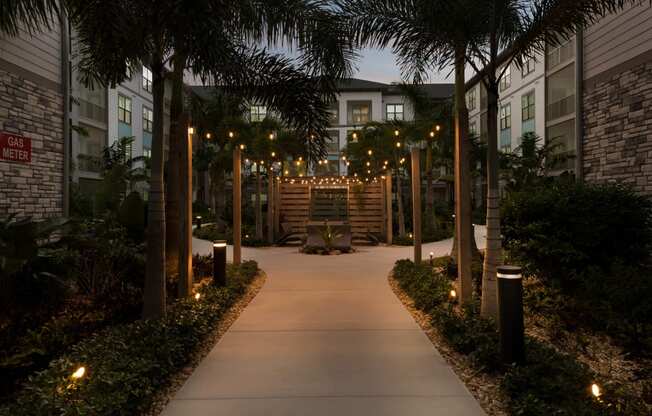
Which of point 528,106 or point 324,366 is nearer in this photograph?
point 324,366

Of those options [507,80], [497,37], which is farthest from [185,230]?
[507,80]

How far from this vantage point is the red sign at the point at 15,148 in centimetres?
811

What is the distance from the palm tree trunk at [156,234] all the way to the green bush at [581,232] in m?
5.33

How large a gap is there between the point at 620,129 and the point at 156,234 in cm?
889

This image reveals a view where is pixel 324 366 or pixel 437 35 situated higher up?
pixel 437 35

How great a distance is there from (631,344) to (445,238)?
49.9 ft


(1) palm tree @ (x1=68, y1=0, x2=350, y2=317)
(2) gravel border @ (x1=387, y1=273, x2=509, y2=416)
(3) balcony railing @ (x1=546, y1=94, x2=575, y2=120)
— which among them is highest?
(3) balcony railing @ (x1=546, y1=94, x2=575, y2=120)

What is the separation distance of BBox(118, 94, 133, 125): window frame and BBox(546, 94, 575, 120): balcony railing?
78.8ft

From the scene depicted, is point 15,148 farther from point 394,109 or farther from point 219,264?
point 394,109

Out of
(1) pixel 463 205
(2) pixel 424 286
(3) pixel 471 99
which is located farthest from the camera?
(3) pixel 471 99

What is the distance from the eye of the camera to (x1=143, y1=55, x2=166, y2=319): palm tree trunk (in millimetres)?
5953

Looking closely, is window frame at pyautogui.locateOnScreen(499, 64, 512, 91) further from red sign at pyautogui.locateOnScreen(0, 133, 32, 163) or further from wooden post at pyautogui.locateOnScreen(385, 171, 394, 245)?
red sign at pyautogui.locateOnScreen(0, 133, 32, 163)

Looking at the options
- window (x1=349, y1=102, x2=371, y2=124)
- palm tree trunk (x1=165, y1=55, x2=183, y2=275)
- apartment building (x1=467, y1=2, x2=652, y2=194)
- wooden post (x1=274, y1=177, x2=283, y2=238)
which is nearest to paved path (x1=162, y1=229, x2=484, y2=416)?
palm tree trunk (x1=165, y1=55, x2=183, y2=275)

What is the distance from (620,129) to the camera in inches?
361
